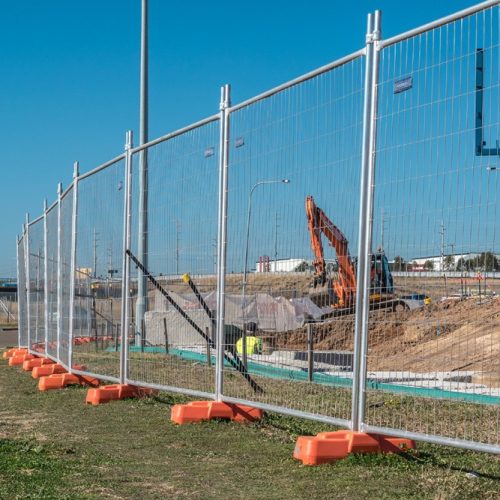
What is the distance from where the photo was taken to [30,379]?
15234 mm

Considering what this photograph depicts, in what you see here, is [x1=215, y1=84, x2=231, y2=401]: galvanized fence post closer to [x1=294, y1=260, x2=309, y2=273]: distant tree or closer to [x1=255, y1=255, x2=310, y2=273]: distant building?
[x1=255, y1=255, x2=310, y2=273]: distant building

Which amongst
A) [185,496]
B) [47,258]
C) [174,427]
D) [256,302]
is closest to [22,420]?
[174,427]

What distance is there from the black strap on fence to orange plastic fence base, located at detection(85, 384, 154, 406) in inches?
49.9

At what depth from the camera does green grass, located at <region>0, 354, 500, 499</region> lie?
20.0 ft

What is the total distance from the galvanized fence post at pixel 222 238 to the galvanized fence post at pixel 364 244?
8.01 ft

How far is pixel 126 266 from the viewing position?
11.9 m

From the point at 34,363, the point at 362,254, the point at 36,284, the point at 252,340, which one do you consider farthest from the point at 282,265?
the point at 36,284

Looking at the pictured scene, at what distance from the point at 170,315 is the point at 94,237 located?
2.19m

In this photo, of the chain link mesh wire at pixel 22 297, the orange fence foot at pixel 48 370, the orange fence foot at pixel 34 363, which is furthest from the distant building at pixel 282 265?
the chain link mesh wire at pixel 22 297

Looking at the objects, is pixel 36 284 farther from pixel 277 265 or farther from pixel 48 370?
pixel 277 265

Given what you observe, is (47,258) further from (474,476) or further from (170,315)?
(474,476)

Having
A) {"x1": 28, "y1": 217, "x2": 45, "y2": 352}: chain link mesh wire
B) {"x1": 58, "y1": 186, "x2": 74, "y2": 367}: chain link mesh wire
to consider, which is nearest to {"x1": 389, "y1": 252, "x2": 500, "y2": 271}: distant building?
{"x1": 58, "y1": 186, "x2": 74, "y2": 367}: chain link mesh wire

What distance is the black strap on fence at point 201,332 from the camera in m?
9.32

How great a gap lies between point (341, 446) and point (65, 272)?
9.08 metres
